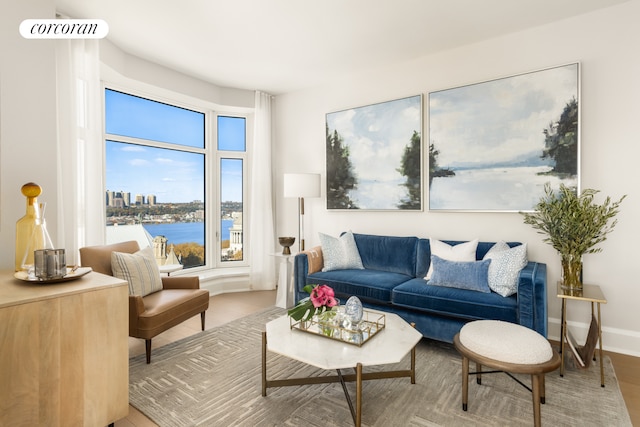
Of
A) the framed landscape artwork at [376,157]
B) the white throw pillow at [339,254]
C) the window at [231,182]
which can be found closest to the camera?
the white throw pillow at [339,254]

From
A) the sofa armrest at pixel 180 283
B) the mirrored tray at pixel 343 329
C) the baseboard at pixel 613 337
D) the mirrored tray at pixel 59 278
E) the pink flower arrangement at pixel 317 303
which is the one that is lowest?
the baseboard at pixel 613 337

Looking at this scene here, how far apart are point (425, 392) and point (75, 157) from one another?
333 centimetres

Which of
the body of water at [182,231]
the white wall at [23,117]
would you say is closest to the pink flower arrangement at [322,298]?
the white wall at [23,117]

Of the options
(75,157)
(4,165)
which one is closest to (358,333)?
(4,165)

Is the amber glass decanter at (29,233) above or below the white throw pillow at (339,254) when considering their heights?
above

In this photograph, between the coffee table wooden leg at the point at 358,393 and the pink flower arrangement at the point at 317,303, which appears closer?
the coffee table wooden leg at the point at 358,393

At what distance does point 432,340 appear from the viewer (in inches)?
120

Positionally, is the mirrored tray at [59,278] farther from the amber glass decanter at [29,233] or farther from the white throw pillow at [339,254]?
the white throw pillow at [339,254]

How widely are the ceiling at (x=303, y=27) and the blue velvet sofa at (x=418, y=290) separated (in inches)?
80.6

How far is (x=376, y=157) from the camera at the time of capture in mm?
4094

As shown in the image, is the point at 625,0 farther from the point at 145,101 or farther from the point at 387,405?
the point at 145,101

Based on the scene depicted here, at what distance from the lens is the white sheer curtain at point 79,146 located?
2.75 meters

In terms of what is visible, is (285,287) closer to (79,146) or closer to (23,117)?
(79,146)

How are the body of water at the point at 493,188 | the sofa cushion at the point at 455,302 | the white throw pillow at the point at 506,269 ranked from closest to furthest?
the sofa cushion at the point at 455,302
the white throw pillow at the point at 506,269
the body of water at the point at 493,188
